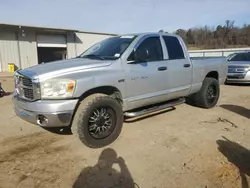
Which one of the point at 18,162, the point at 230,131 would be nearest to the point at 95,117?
the point at 18,162

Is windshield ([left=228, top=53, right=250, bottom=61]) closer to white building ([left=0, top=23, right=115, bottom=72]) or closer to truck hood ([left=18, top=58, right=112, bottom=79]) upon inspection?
truck hood ([left=18, top=58, right=112, bottom=79])

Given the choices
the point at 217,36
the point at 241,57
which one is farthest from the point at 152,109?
the point at 217,36

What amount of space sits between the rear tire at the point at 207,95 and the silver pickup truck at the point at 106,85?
2.06 feet

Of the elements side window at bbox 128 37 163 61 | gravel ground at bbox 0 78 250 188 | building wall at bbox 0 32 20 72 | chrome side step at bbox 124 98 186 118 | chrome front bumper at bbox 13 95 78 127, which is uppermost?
building wall at bbox 0 32 20 72

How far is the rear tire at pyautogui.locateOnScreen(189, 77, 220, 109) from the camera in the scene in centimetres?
646

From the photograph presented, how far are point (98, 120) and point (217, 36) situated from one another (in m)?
66.3

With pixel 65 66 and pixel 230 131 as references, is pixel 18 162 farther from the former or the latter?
pixel 230 131

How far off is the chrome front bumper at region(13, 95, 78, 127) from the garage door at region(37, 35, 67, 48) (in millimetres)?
22939

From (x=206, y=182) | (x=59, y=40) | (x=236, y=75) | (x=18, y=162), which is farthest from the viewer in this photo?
(x=59, y=40)

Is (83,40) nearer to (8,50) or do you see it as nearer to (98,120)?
(8,50)

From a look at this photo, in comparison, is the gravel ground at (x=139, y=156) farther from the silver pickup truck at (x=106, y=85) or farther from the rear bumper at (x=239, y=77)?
the rear bumper at (x=239, y=77)

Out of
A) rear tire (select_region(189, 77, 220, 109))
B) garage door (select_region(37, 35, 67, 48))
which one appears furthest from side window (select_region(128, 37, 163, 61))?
garage door (select_region(37, 35, 67, 48))

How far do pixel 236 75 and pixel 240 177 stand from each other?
9.76 meters

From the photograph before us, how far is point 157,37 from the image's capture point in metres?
5.32
